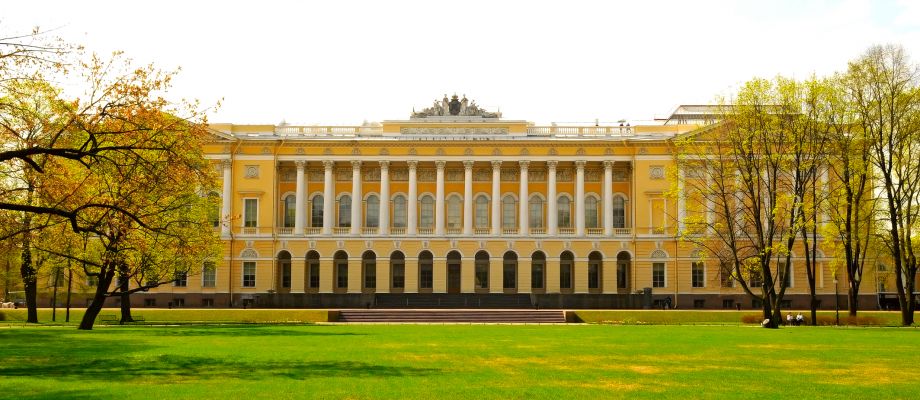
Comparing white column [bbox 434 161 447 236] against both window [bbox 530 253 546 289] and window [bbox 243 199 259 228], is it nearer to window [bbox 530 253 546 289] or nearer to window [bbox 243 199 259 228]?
window [bbox 530 253 546 289]

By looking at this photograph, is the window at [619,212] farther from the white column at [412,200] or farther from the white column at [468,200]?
the white column at [412,200]

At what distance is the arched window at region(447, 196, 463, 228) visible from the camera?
254 feet

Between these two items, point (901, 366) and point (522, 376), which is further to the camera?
point (901, 366)

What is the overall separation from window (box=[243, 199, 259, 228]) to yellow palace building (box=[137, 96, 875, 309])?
0.13 metres

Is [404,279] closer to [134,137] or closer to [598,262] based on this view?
[598,262]


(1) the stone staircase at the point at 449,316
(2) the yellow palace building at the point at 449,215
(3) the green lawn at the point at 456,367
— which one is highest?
(2) the yellow palace building at the point at 449,215

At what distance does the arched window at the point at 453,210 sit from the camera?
3049 inches

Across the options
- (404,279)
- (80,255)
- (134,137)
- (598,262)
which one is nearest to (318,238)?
(404,279)

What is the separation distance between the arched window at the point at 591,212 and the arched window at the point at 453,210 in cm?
984

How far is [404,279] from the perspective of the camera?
74938 millimetres

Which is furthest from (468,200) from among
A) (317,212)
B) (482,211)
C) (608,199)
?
(317,212)

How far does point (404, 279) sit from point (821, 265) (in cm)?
3082

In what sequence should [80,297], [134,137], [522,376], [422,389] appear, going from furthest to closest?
[80,297]
[134,137]
[522,376]
[422,389]

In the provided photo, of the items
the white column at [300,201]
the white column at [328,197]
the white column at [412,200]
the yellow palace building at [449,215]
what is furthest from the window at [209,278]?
the white column at [412,200]
